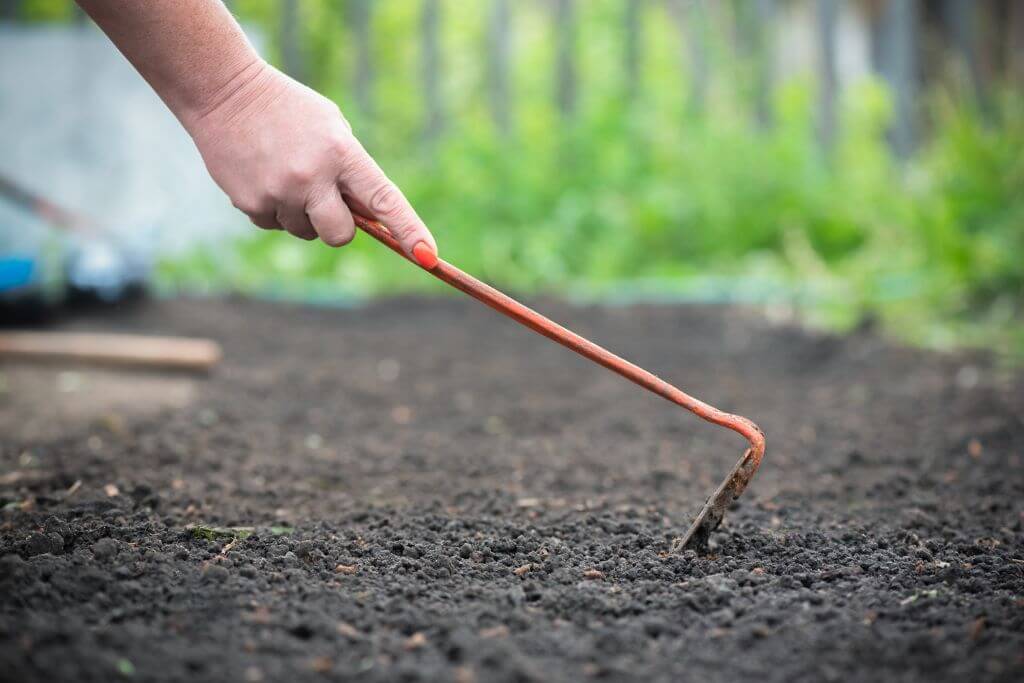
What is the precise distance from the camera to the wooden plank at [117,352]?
3664 millimetres

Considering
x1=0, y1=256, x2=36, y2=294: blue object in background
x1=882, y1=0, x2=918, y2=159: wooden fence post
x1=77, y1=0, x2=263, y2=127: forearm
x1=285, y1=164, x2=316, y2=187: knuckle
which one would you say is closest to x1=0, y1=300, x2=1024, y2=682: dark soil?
x1=285, y1=164, x2=316, y2=187: knuckle

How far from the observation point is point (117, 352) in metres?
3.73

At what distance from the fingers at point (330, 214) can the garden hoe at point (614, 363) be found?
0.04 metres

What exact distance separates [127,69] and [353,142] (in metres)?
5.26

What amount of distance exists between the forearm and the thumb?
24 cm

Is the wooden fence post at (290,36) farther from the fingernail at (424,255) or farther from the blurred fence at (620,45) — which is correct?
the fingernail at (424,255)

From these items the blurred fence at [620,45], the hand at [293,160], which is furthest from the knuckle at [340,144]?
the blurred fence at [620,45]

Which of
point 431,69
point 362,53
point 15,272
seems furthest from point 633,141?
point 15,272

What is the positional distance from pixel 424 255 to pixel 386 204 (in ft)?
0.37

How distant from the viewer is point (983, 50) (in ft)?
24.2

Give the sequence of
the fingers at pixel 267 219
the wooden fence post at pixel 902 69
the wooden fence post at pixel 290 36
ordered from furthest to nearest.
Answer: the wooden fence post at pixel 902 69 → the wooden fence post at pixel 290 36 → the fingers at pixel 267 219

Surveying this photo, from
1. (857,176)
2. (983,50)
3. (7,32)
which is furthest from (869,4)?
(7,32)

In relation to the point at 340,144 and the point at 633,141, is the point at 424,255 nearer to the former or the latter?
the point at 340,144

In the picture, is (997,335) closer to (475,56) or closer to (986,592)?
(986,592)
